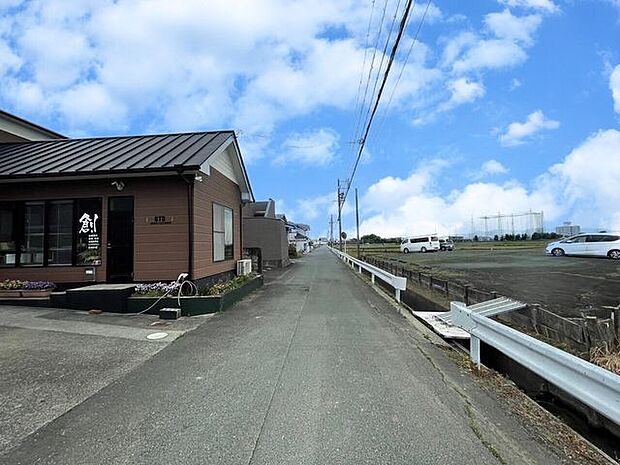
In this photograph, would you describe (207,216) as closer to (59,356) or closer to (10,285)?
(10,285)

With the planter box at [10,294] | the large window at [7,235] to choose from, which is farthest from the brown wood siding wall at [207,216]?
the large window at [7,235]

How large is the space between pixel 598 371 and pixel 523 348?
3.49ft

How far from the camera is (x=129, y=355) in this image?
5.37m

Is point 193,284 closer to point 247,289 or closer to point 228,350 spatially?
point 247,289

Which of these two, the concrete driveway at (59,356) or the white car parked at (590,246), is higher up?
the white car parked at (590,246)

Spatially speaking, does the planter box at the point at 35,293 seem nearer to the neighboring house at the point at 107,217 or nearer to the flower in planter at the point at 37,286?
the flower in planter at the point at 37,286

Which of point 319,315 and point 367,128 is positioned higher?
point 367,128

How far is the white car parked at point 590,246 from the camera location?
74.4 feet

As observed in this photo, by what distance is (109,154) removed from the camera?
10.7 m

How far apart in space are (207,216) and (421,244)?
35.7m

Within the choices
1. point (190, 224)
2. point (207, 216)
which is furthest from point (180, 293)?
point (207, 216)

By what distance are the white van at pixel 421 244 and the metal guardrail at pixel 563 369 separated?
38978mm

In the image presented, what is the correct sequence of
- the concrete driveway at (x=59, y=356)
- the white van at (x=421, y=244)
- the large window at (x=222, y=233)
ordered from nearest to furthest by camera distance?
the concrete driveway at (x=59, y=356)
the large window at (x=222, y=233)
the white van at (x=421, y=244)

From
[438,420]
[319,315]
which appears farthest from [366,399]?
[319,315]
